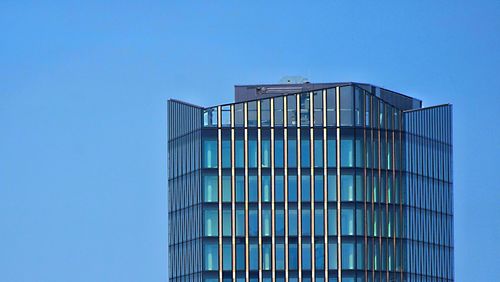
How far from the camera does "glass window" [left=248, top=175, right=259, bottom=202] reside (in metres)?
162

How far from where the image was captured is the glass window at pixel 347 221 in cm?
16262

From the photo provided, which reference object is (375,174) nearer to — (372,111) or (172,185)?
(372,111)

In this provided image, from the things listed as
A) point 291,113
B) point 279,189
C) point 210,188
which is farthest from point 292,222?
point 291,113

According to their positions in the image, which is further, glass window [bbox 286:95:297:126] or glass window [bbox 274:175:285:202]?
glass window [bbox 286:95:297:126]

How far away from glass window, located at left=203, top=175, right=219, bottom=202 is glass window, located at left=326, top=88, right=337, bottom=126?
42.0 ft

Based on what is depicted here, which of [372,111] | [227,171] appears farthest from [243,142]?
[372,111]

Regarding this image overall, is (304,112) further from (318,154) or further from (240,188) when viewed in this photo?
(240,188)

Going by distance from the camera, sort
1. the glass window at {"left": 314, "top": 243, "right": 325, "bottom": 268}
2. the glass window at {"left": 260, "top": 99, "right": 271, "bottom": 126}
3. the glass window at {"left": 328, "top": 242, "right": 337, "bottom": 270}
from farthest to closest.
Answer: the glass window at {"left": 260, "top": 99, "right": 271, "bottom": 126}, the glass window at {"left": 328, "top": 242, "right": 337, "bottom": 270}, the glass window at {"left": 314, "top": 243, "right": 325, "bottom": 268}

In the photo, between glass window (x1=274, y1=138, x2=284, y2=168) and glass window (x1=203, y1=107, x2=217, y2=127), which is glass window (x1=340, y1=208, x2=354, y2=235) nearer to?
glass window (x1=274, y1=138, x2=284, y2=168)

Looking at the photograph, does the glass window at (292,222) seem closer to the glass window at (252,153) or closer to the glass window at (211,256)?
the glass window at (252,153)

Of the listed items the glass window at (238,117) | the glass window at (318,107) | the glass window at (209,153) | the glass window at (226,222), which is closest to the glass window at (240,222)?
the glass window at (226,222)

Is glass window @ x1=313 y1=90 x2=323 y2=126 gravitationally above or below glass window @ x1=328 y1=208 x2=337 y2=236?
above

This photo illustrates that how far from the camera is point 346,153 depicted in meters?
163

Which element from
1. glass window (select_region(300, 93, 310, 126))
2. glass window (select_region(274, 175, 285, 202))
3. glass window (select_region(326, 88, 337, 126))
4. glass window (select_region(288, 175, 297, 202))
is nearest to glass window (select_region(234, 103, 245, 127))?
glass window (select_region(300, 93, 310, 126))
